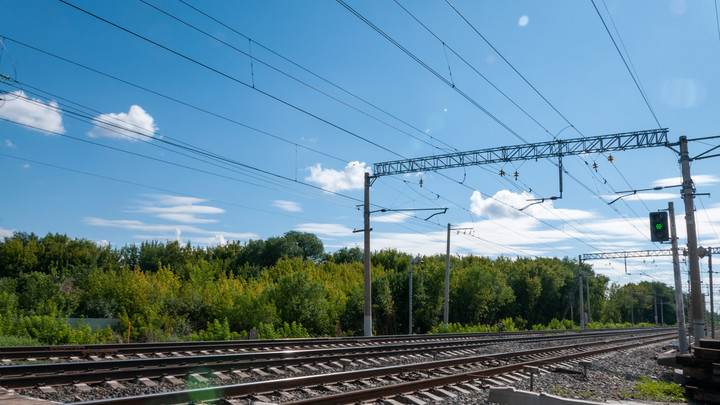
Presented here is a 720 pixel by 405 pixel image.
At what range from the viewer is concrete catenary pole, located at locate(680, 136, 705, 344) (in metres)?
16.4

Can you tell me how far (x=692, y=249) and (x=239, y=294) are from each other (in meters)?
28.5

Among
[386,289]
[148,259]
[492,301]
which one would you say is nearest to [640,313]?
[492,301]

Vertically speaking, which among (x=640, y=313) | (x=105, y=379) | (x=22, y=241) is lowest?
(x=640, y=313)

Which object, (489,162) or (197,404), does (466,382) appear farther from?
(489,162)

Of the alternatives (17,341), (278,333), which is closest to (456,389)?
(17,341)

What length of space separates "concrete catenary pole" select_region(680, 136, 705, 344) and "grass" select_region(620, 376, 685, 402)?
597cm

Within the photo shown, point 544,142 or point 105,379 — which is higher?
point 544,142

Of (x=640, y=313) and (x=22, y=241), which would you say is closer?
(x=22, y=241)

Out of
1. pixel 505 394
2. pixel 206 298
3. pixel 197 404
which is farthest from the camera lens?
pixel 206 298

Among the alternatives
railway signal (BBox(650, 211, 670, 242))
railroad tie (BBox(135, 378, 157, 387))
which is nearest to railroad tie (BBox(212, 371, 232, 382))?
railroad tie (BBox(135, 378, 157, 387))

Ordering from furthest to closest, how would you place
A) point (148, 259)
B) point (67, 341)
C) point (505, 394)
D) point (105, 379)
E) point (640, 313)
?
1. point (640, 313)
2. point (148, 259)
3. point (67, 341)
4. point (105, 379)
5. point (505, 394)

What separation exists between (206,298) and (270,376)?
28.0 meters

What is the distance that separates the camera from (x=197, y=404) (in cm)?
698

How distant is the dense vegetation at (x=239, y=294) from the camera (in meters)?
28.8
